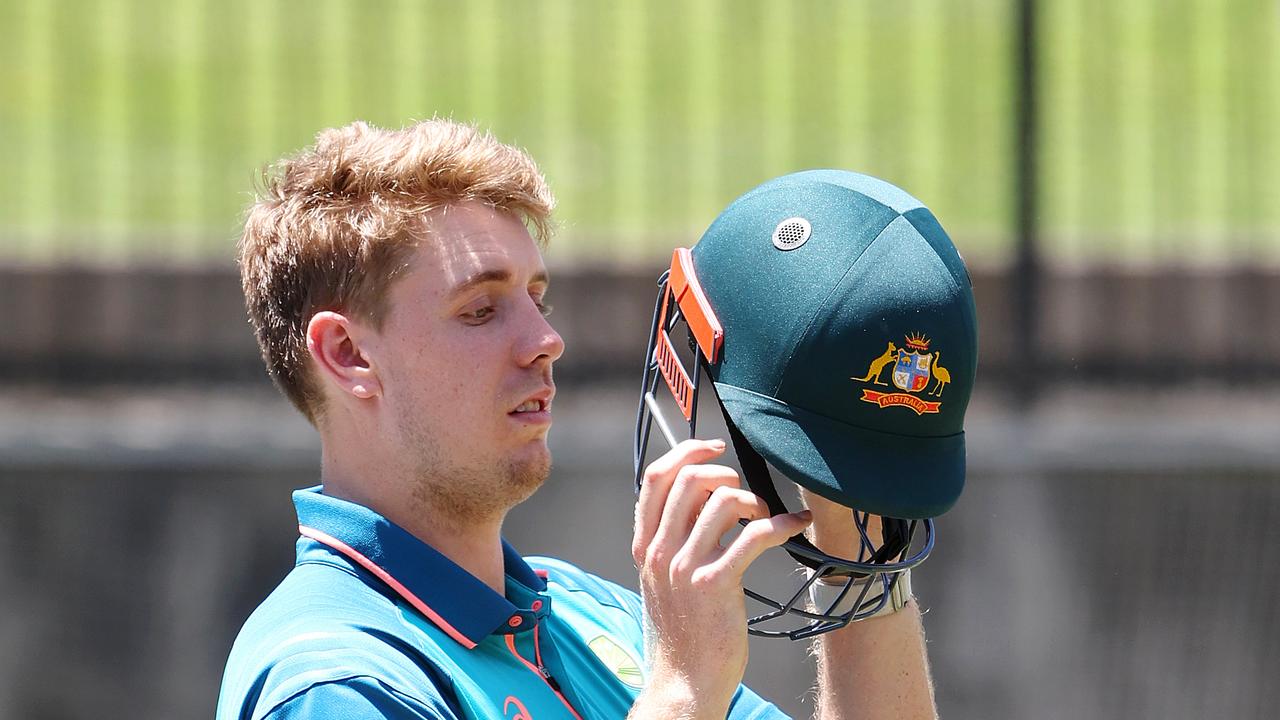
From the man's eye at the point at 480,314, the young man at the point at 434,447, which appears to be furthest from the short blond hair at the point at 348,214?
the man's eye at the point at 480,314

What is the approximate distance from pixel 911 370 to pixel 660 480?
387mm

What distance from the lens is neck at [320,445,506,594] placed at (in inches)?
98.0

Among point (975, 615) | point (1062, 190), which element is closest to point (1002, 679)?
point (975, 615)

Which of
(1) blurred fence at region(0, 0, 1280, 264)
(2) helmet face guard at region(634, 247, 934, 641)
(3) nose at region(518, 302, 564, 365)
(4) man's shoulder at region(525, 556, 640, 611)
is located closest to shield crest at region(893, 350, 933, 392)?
(2) helmet face guard at region(634, 247, 934, 641)

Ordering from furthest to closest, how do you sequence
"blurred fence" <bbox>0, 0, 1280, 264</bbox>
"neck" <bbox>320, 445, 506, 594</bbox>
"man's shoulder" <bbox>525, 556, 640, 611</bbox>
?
"blurred fence" <bbox>0, 0, 1280, 264</bbox>
"man's shoulder" <bbox>525, 556, 640, 611</bbox>
"neck" <bbox>320, 445, 506, 594</bbox>

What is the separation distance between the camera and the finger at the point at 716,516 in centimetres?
208

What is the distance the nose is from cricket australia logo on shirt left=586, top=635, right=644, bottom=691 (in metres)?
0.58

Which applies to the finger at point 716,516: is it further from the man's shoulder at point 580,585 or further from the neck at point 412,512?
the man's shoulder at point 580,585

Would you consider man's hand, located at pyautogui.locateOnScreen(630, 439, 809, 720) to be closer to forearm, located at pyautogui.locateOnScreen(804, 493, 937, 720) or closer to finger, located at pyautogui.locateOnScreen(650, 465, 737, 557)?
finger, located at pyautogui.locateOnScreen(650, 465, 737, 557)

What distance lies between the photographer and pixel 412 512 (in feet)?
8.18

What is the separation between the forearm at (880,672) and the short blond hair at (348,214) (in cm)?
94

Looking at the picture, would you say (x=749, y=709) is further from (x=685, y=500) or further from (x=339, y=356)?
(x=339, y=356)

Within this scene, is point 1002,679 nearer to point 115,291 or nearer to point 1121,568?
point 1121,568

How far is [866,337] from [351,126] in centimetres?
106
